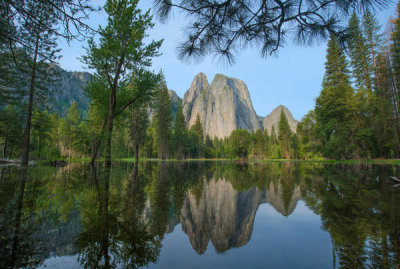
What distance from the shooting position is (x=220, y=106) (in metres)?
143

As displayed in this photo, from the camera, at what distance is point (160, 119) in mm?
34125

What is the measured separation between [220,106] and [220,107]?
802 millimetres

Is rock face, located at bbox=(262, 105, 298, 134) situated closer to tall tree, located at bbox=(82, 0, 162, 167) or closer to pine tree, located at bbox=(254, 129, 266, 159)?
pine tree, located at bbox=(254, 129, 266, 159)

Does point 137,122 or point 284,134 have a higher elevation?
point 284,134

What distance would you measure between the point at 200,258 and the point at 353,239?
1.52 meters

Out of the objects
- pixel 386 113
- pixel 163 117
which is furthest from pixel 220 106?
pixel 386 113

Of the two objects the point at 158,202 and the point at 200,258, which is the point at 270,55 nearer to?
the point at 158,202

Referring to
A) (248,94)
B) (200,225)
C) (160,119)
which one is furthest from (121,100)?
(248,94)

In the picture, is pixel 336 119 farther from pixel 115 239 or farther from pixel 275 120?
pixel 275 120

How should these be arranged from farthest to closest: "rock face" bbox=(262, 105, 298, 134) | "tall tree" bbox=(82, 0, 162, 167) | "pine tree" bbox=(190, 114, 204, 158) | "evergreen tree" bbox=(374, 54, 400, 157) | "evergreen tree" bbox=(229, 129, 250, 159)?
"rock face" bbox=(262, 105, 298, 134), "evergreen tree" bbox=(229, 129, 250, 159), "pine tree" bbox=(190, 114, 204, 158), "evergreen tree" bbox=(374, 54, 400, 157), "tall tree" bbox=(82, 0, 162, 167)

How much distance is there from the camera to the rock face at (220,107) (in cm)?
13662

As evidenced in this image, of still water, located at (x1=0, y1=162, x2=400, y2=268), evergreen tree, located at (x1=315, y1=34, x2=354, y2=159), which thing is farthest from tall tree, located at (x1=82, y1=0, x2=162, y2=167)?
evergreen tree, located at (x1=315, y1=34, x2=354, y2=159)

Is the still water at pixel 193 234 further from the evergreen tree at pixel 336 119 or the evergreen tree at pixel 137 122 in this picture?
the evergreen tree at pixel 137 122

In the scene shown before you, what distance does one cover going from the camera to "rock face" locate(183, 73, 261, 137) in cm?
13662
